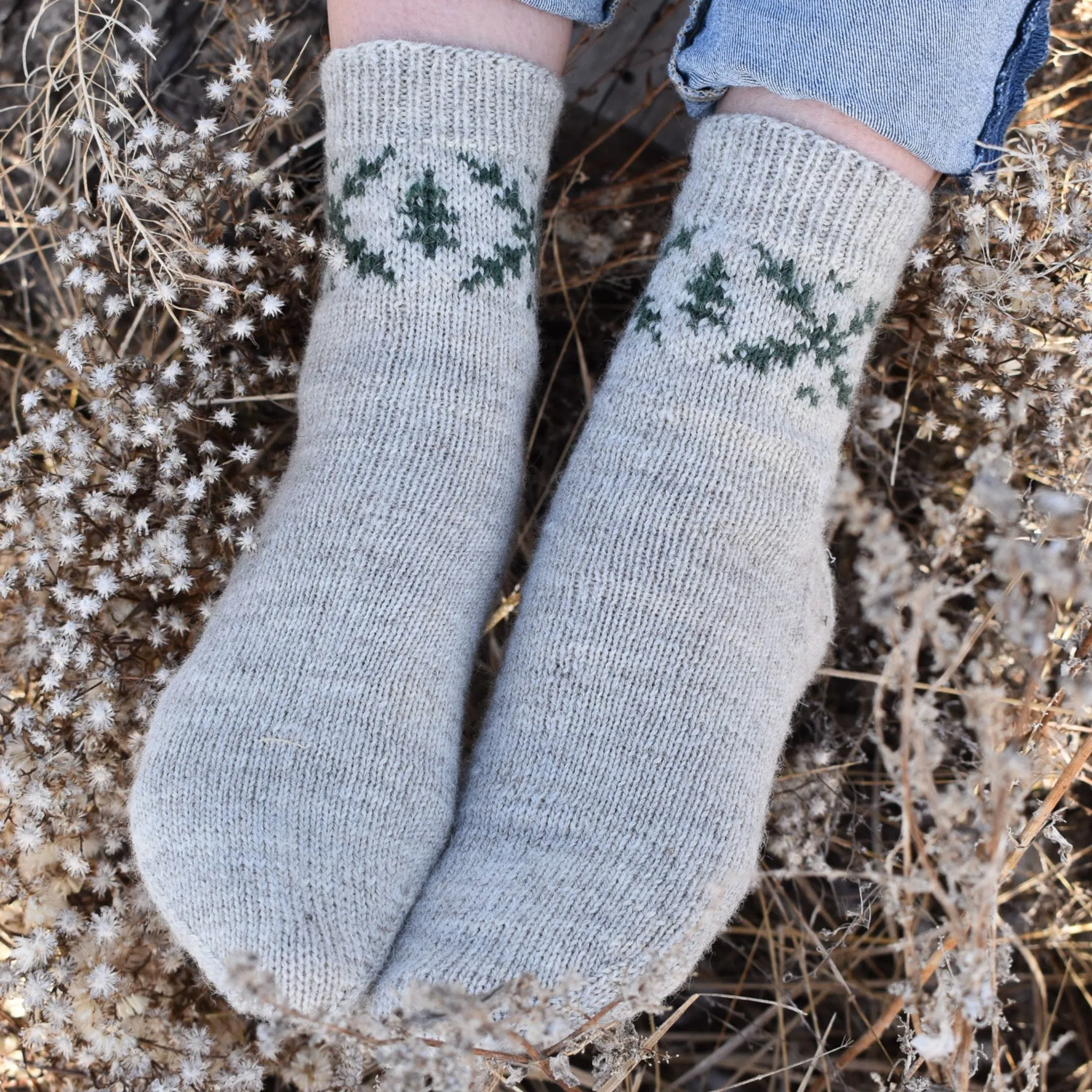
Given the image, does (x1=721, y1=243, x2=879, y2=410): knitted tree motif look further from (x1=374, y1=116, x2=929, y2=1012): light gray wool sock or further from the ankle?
the ankle

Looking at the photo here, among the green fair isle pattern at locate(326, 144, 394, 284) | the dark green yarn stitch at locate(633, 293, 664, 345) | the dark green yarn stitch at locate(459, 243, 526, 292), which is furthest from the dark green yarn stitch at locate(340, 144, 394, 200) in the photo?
the dark green yarn stitch at locate(633, 293, 664, 345)

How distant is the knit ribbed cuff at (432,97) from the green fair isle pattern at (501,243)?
0.02 meters

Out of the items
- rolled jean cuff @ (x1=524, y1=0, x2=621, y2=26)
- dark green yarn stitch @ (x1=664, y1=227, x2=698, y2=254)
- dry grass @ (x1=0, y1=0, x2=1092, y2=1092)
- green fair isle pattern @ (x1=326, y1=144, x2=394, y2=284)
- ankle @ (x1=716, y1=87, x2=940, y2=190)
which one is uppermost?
rolled jean cuff @ (x1=524, y1=0, x2=621, y2=26)

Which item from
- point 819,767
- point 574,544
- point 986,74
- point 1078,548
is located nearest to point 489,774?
point 574,544

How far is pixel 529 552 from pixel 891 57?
0.70 m

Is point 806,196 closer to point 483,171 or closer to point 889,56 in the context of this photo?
point 889,56

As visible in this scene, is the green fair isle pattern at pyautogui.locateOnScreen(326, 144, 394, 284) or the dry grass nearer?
the dry grass

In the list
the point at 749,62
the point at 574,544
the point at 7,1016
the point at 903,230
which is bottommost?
the point at 7,1016

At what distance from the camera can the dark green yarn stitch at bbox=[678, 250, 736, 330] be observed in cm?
104

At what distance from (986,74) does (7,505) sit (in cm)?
110

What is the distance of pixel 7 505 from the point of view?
1074mm

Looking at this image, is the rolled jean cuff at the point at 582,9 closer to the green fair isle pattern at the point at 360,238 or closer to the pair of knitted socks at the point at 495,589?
the pair of knitted socks at the point at 495,589

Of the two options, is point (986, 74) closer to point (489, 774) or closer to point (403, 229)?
point (403, 229)

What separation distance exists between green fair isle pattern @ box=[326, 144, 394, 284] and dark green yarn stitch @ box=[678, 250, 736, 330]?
32 centimetres
